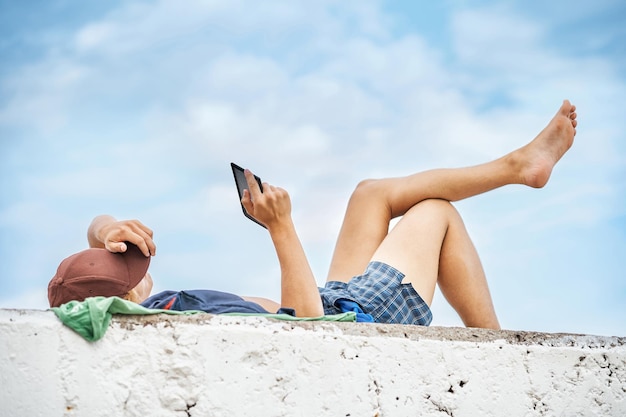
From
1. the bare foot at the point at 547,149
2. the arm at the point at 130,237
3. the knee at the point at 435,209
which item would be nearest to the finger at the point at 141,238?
the arm at the point at 130,237

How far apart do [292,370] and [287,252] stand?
45cm

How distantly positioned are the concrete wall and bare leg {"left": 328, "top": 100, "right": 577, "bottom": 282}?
81 centimetres

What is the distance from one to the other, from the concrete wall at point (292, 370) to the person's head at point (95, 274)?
0.30 meters

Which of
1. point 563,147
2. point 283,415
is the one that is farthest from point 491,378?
point 563,147

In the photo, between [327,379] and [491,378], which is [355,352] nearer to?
[327,379]

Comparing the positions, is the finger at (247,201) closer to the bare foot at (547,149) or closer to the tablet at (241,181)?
the tablet at (241,181)

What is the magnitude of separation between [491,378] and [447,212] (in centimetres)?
91

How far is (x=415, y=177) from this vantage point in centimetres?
259

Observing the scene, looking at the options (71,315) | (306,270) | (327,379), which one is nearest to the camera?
(71,315)

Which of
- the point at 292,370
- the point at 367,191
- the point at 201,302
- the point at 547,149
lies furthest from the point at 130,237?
the point at 547,149

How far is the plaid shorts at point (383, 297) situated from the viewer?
228cm

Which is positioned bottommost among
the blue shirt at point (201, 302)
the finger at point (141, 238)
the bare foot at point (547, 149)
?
the blue shirt at point (201, 302)

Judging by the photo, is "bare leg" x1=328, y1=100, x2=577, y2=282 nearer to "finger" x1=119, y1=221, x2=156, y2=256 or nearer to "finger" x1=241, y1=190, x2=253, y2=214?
"finger" x1=241, y1=190, x2=253, y2=214

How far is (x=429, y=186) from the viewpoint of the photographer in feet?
8.33
